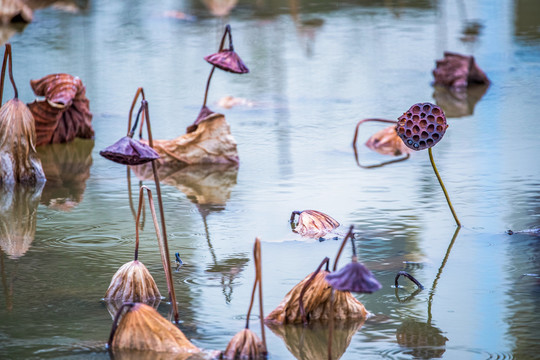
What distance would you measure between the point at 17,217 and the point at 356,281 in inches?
71.4

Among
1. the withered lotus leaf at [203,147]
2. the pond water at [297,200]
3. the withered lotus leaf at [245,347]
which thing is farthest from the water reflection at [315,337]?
the withered lotus leaf at [203,147]

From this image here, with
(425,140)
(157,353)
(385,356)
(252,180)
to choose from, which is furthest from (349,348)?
(252,180)

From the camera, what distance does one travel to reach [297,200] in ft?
11.7

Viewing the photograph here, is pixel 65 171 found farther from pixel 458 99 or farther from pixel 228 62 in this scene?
pixel 458 99

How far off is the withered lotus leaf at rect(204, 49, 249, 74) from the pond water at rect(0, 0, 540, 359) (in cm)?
42

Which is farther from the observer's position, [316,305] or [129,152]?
[316,305]

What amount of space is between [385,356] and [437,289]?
0.49m

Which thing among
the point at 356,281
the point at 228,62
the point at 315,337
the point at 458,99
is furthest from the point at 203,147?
the point at 356,281

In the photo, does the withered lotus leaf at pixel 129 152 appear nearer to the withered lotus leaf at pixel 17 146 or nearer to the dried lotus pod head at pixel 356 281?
the dried lotus pod head at pixel 356 281

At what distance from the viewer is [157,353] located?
220 centimetres

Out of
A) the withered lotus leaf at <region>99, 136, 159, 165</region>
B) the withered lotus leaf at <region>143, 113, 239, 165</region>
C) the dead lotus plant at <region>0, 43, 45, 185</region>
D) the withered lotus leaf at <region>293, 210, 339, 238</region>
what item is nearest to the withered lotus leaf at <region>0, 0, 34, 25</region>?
the withered lotus leaf at <region>143, 113, 239, 165</region>

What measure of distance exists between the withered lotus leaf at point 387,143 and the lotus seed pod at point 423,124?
129 centimetres

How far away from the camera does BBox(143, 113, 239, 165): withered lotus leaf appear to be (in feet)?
13.5

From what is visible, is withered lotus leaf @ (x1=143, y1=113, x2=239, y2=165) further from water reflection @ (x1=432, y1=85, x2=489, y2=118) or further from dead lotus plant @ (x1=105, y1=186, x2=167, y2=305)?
dead lotus plant @ (x1=105, y1=186, x2=167, y2=305)
